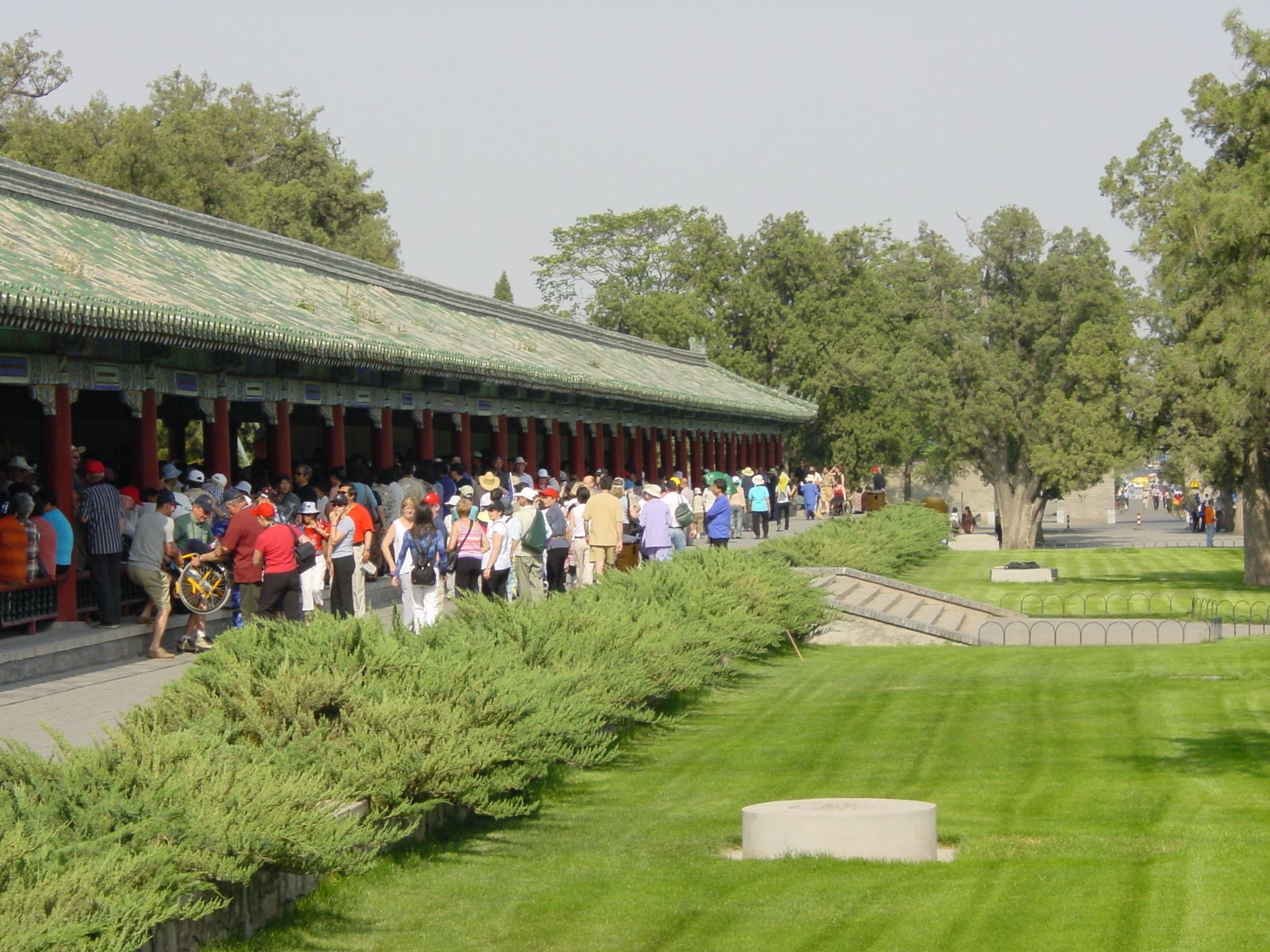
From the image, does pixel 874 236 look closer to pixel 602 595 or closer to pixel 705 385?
pixel 705 385

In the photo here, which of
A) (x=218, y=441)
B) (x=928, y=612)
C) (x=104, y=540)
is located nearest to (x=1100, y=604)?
(x=928, y=612)

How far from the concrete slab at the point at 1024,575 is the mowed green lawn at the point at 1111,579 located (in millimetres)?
259

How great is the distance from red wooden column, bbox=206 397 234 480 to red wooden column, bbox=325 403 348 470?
3234 mm

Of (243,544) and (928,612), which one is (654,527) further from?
(243,544)

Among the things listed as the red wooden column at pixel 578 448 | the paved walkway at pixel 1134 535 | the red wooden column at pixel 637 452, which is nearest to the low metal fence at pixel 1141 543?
the paved walkway at pixel 1134 535

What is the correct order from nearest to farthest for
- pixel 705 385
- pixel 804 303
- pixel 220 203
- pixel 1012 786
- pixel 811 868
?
pixel 811 868, pixel 1012 786, pixel 705 385, pixel 220 203, pixel 804 303

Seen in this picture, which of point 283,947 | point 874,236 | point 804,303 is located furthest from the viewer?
point 874,236

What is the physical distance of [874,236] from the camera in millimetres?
82375

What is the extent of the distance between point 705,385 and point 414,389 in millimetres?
21432

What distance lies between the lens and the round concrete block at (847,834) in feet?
29.1

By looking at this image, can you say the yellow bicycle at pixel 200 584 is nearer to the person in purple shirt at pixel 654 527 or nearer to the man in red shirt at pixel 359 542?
the man in red shirt at pixel 359 542

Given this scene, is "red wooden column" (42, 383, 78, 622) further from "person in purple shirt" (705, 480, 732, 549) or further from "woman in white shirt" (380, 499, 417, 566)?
"person in purple shirt" (705, 480, 732, 549)

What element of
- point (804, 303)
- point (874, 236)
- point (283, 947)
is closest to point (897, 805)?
point (283, 947)

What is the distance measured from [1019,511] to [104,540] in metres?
48.8
